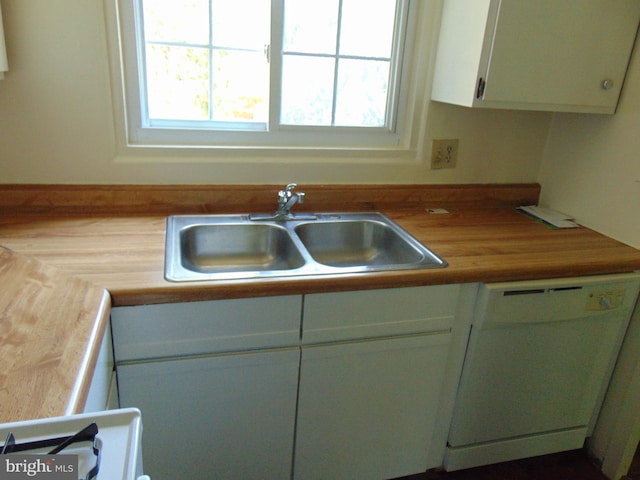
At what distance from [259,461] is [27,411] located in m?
0.85

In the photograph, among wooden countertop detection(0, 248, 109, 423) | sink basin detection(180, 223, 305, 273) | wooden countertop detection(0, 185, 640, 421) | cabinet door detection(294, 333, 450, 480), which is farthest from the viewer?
sink basin detection(180, 223, 305, 273)

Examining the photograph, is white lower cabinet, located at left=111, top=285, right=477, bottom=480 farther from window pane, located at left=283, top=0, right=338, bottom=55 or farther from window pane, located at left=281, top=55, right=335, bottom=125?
window pane, located at left=283, top=0, right=338, bottom=55

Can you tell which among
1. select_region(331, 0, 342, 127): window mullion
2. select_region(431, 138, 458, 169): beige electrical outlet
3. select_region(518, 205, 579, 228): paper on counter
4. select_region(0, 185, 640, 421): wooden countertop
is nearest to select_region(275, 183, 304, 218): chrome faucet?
select_region(0, 185, 640, 421): wooden countertop

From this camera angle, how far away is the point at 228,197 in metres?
1.67

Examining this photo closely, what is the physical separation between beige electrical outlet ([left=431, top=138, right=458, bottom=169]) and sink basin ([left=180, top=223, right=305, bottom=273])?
0.69m

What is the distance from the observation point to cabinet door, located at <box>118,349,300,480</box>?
1.20 meters

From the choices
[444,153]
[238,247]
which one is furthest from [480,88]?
[238,247]

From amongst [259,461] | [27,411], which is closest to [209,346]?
[259,461]

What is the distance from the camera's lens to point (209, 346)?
1202mm

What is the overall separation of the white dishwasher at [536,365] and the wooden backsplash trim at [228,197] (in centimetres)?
59

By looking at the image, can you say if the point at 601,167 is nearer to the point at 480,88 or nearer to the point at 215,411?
the point at 480,88

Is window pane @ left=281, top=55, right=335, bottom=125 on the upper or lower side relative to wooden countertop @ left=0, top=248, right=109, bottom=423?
upper

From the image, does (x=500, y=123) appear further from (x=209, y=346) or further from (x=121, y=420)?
(x=121, y=420)

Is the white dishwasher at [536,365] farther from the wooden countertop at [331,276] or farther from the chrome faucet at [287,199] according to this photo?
the chrome faucet at [287,199]
